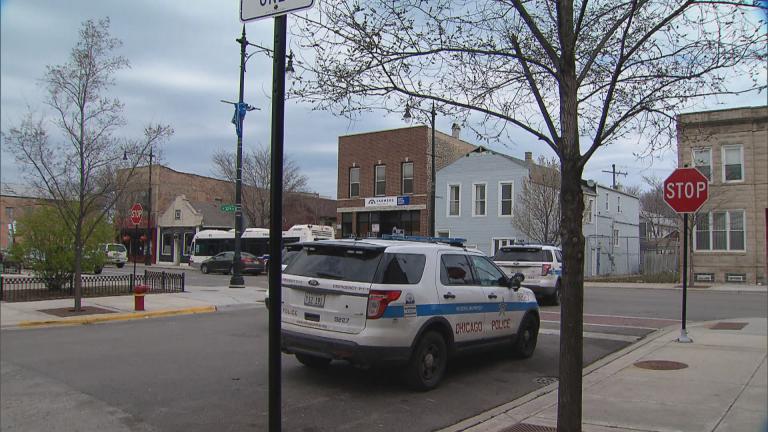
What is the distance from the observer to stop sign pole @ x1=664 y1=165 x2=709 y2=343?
421 inches

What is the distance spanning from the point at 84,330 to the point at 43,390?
19.2 ft

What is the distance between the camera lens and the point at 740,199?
30875 mm

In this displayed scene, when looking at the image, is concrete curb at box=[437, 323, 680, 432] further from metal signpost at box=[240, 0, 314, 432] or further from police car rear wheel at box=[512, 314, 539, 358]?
metal signpost at box=[240, 0, 314, 432]

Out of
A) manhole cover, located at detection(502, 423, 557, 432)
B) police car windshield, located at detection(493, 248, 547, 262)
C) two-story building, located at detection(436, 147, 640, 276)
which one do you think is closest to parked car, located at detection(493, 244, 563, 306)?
police car windshield, located at detection(493, 248, 547, 262)

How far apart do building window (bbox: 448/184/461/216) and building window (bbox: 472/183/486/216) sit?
1080mm

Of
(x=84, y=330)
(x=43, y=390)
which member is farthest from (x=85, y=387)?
(x=84, y=330)

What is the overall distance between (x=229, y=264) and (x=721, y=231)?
95.3 ft

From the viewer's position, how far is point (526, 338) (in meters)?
9.66

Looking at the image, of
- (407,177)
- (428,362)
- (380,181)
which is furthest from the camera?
(380,181)

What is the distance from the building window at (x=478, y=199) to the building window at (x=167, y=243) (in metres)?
30.7

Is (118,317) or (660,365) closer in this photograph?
(660,365)

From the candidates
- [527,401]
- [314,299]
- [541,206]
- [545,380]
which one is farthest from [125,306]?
[541,206]

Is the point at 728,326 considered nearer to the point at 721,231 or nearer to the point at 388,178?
the point at 721,231

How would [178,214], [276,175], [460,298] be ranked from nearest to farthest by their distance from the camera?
[276,175], [460,298], [178,214]
